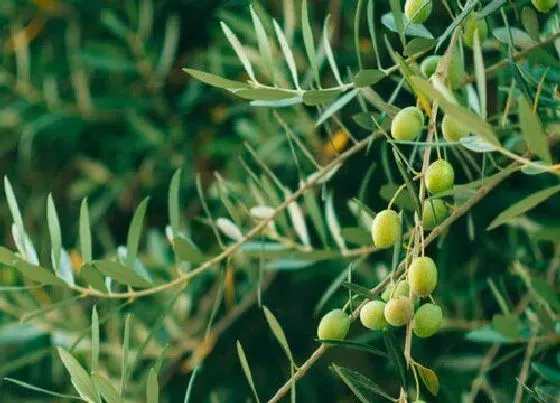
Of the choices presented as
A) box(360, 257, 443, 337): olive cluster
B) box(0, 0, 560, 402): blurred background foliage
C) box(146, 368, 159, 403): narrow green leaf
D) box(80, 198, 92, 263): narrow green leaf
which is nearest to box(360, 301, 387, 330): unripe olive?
box(360, 257, 443, 337): olive cluster

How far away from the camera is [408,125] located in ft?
1.72

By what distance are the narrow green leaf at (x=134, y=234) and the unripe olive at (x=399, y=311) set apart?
230 mm

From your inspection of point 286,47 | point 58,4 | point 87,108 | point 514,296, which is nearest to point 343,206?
point 514,296

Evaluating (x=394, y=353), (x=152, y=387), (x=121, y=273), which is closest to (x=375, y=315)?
(x=394, y=353)

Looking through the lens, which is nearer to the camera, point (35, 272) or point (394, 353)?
point (394, 353)

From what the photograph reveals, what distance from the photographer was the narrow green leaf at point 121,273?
683mm

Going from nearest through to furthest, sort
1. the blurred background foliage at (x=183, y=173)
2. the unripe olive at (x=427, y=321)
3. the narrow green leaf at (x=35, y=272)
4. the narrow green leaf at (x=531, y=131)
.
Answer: the narrow green leaf at (x=531, y=131) < the unripe olive at (x=427, y=321) < the narrow green leaf at (x=35, y=272) < the blurred background foliage at (x=183, y=173)

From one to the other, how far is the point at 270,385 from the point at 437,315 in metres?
0.99

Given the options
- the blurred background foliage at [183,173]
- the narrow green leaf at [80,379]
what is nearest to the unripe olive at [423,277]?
the narrow green leaf at [80,379]

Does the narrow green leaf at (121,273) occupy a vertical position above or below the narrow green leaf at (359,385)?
above

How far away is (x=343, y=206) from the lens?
140 centimetres

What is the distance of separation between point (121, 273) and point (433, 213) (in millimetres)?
249

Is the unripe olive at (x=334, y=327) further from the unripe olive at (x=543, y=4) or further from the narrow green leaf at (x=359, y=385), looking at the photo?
the unripe olive at (x=543, y=4)

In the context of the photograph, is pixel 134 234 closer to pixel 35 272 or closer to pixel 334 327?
pixel 35 272
